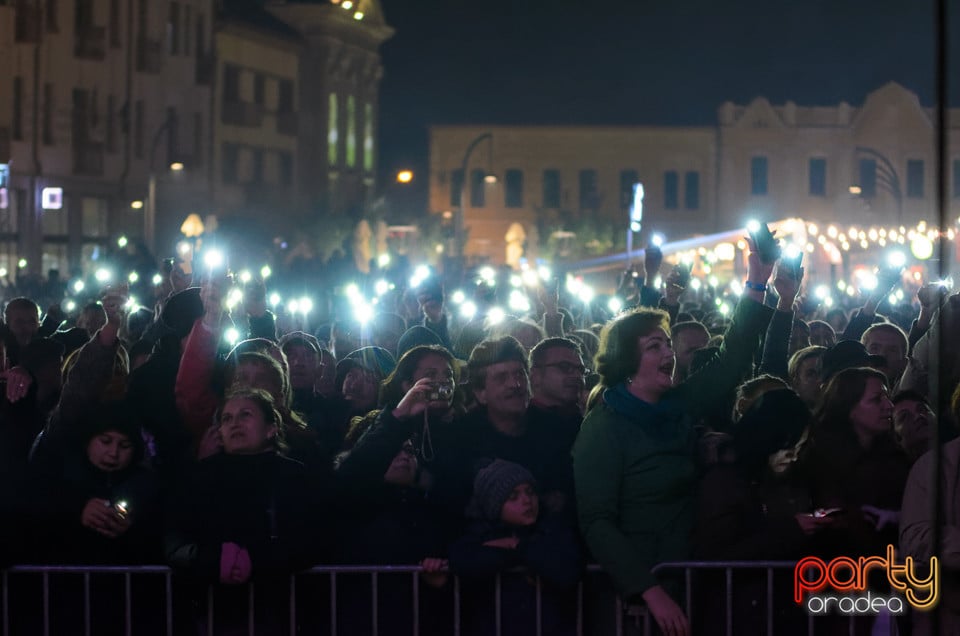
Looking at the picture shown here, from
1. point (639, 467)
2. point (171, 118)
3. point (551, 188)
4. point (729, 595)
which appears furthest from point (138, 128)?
point (729, 595)

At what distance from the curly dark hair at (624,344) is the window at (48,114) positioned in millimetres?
39386

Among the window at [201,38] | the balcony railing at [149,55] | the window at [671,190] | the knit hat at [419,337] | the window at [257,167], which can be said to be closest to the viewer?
the knit hat at [419,337]

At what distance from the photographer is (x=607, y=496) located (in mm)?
6180

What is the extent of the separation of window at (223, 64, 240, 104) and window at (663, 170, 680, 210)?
2657 centimetres

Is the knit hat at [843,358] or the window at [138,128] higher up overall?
the window at [138,128]

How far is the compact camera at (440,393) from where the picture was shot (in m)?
6.63

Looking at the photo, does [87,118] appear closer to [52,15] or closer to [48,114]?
[48,114]

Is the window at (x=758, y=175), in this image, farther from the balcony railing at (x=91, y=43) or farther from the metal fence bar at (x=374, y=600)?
the metal fence bar at (x=374, y=600)

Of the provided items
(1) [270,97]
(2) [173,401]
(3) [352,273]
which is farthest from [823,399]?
(1) [270,97]

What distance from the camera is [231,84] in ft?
183

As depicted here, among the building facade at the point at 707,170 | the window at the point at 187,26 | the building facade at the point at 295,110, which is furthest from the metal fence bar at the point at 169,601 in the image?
the building facade at the point at 707,170

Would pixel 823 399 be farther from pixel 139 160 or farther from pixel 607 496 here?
pixel 139 160

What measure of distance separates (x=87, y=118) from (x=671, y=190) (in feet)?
123

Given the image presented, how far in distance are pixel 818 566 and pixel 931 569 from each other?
573 mm
